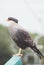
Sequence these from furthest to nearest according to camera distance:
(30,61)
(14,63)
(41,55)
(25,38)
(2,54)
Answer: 1. (30,61)
2. (2,54)
3. (25,38)
4. (41,55)
5. (14,63)

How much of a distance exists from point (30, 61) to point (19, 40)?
66.4 ft

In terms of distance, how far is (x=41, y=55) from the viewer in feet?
16.1

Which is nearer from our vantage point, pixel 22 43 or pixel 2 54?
A: pixel 22 43

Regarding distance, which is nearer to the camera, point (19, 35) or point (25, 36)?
point (25, 36)

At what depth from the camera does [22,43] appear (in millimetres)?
5324

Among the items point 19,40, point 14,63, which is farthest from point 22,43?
point 14,63

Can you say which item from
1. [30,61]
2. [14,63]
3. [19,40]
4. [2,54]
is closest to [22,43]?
[19,40]

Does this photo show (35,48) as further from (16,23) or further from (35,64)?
(35,64)

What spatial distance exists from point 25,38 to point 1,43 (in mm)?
17305

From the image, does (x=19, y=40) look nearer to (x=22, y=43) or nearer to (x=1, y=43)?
(x=22, y=43)

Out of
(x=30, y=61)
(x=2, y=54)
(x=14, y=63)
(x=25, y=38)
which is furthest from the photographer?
(x=30, y=61)

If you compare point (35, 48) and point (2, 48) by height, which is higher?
point (35, 48)

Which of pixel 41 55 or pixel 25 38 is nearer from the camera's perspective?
pixel 41 55

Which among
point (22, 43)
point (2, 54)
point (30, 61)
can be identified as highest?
point (22, 43)
